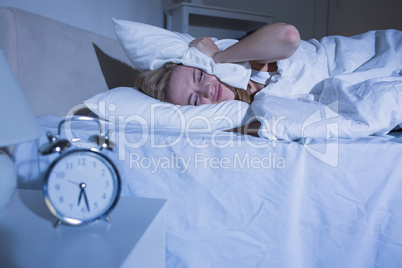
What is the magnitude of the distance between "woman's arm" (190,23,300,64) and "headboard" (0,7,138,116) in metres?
0.48

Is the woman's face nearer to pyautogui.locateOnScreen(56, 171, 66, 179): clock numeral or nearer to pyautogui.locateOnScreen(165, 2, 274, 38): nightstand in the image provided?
pyautogui.locateOnScreen(56, 171, 66, 179): clock numeral

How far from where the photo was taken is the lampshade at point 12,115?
0.46m

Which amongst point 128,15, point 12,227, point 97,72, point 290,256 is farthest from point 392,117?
point 128,15

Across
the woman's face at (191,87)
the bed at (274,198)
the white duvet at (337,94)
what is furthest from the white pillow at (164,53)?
the bed at (274,198)

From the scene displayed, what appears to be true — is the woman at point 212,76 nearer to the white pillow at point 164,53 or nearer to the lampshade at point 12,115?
the white pillow at point 164,53

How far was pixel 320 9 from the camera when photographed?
10.0 ft

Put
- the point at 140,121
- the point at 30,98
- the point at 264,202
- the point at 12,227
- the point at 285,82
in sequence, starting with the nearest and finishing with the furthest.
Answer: the point at 12,227
the point at 264,202
the point at 30,98
the point at 140,121
the point at 285,82

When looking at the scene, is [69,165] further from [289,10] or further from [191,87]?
[289,10]

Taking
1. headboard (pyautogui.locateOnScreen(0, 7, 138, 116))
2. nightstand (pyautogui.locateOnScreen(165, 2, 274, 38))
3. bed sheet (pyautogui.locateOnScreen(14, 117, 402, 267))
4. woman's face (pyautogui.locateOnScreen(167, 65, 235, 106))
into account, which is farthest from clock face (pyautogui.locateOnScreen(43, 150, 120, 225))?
nightstand (pyautogui.locateOnScreen(165, 2, 274, 38))

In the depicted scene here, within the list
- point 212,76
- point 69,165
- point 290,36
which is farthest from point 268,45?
point 69,165

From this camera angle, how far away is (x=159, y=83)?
3.67 feet

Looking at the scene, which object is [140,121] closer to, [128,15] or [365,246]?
[365,246]

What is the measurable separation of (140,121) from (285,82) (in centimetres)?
51

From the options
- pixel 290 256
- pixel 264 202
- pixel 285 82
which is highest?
pixel 285 82
